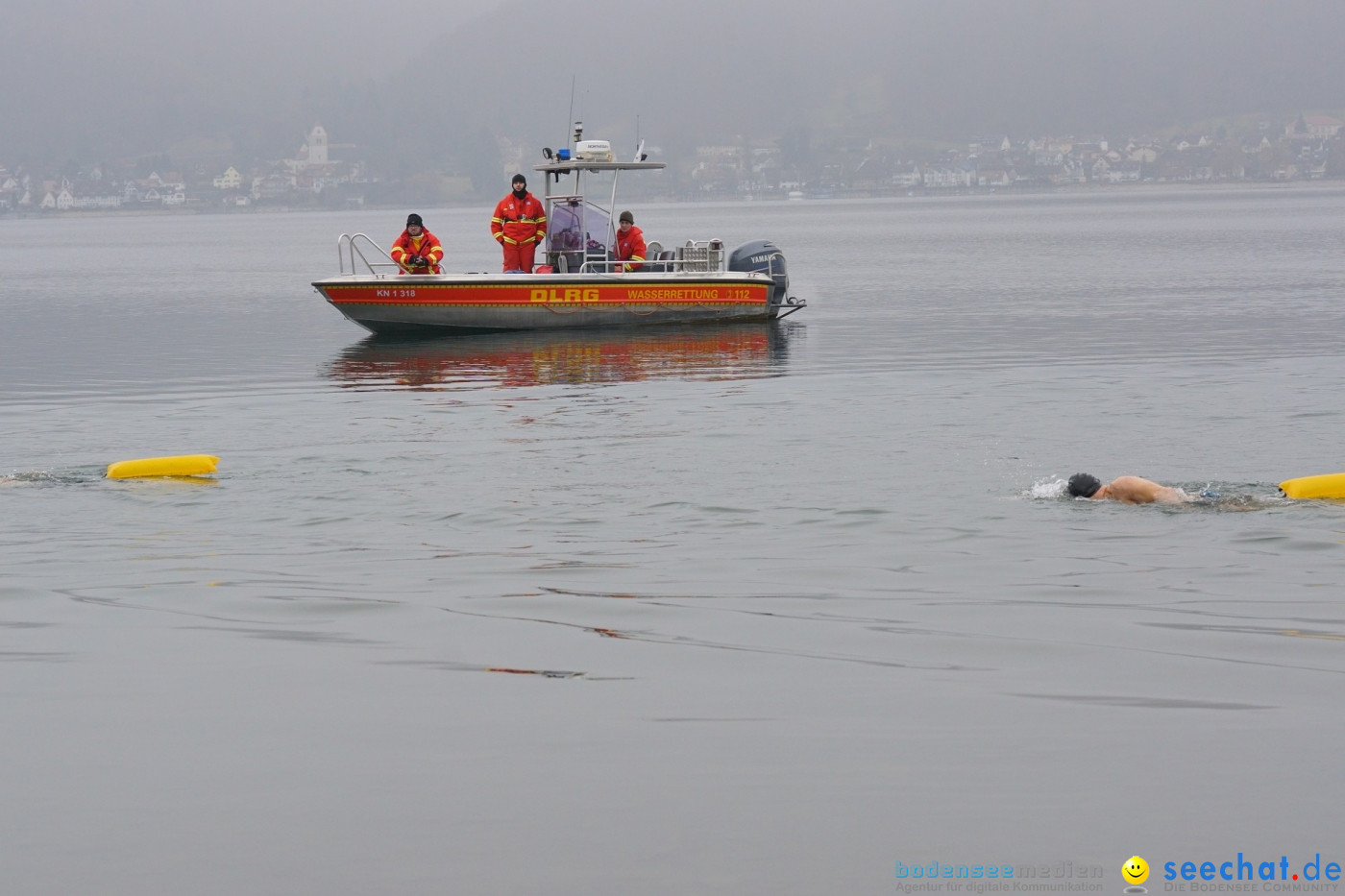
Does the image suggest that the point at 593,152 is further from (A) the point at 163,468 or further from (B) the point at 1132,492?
(B) the point at 1132,492

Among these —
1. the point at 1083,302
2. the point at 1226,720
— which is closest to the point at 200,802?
the point at 1226,720

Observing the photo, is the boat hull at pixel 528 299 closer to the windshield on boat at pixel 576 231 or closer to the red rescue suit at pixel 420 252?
the red rescue suit at pixel 420 252

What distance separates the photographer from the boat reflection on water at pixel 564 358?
76.9 feet

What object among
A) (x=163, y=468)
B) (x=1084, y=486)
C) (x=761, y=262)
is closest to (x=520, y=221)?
(x=761, y=262)

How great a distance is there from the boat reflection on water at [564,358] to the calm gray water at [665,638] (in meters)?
1.50

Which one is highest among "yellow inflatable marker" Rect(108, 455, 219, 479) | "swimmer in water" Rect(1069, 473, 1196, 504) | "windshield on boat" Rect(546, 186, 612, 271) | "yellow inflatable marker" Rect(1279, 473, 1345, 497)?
"windshield on boat" Rect(546, 186, 612, 271)

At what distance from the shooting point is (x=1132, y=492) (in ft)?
40.5

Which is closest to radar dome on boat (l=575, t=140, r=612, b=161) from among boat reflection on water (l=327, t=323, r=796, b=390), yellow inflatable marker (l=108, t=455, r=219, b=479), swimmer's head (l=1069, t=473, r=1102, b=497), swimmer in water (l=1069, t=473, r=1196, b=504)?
boat reflection on water (l=327, t=323, r=796, b=390)

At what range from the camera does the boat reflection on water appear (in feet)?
76.9

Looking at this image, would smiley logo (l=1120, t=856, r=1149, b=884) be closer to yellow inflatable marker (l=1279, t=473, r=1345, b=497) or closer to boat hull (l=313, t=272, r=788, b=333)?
yellow inflatable marker (l=1279, t=473, r=1345, b=497)

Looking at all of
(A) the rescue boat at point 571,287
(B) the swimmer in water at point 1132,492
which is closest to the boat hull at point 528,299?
(A) the rescue boat at point 571,287

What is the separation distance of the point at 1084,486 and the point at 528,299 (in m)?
17.2

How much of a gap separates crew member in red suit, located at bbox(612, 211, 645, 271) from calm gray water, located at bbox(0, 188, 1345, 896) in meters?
7.46

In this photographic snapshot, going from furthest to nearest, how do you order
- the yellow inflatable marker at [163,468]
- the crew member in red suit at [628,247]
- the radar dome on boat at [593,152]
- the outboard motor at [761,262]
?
the outboard motor at [761,262] → the crew member in red suit at [628,247] → the radar dome on boat at [593,152] → the yellow inflatable marker at [163,468]
